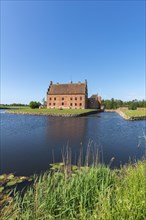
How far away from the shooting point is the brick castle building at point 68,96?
236 ft

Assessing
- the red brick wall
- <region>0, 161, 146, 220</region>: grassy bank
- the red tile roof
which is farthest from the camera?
the red tile roof

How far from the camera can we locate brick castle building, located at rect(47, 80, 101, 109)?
236ft

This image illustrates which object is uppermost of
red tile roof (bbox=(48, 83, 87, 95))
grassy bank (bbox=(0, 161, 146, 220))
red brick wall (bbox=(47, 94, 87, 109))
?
red tile roof (bbox=(48, 83, 87, 95))

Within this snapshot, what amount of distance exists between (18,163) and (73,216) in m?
5.87

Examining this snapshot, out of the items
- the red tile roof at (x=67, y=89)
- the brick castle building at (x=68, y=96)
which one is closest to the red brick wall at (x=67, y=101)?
the brick castle building at (x=68, y=96)

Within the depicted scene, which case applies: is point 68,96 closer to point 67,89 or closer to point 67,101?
point 67,101

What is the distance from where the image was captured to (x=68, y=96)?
7312 centimetres

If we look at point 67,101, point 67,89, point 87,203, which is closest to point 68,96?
point 67,101

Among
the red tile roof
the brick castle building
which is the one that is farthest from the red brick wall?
the red tile roof

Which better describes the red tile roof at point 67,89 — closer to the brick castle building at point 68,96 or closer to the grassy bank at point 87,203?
the brick castle building at point 68,96

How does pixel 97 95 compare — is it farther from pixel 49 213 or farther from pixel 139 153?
pixel 49 213

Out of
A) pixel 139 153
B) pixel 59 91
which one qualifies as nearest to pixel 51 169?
pixel 139 153

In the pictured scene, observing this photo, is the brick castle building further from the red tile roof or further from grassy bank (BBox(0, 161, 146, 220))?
grassy bank (BBox(0, 161, 146, 220))

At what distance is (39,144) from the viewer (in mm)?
13898
